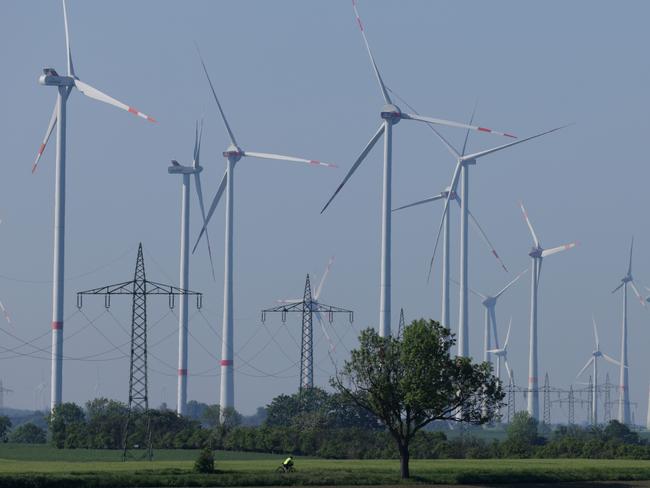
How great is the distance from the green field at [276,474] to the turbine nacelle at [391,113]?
208 ft

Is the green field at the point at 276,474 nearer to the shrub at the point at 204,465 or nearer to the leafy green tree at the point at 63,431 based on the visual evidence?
the shrub at the point at 204,465

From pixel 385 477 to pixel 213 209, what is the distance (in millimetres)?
94360

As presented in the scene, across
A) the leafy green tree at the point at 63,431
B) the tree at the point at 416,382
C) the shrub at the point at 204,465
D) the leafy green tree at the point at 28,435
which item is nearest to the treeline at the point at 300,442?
the leafy green tree at the point at 63,431

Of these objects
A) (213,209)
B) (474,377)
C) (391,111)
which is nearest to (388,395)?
(474,377)

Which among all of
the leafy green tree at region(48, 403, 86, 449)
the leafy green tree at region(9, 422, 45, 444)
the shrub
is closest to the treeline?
the leafy green tree at region(48, 403, 86, 449)

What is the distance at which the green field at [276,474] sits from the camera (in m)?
89.8

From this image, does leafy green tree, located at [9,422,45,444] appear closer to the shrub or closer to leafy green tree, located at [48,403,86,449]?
leafy green tree, located at [48,403,86,449]

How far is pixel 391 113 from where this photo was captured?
176125 millimetres

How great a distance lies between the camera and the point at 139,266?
118125 mm

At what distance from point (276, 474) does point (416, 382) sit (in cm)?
1349

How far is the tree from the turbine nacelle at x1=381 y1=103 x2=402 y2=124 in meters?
71.5

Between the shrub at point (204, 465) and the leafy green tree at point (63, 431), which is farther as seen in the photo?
the leafy green tree at point (63, 431)

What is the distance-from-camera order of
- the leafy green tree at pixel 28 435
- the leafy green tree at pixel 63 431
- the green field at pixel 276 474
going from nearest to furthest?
the green field at pixel 276 474
the leafy green tree at pixel 63 431
the leafy green tree at pixel 28 435

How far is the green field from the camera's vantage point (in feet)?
294
